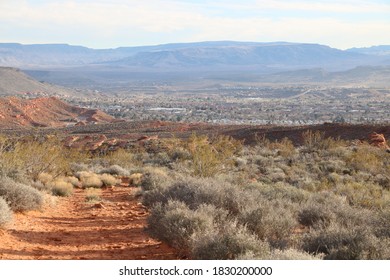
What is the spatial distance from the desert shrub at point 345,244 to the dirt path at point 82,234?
99.4 inches

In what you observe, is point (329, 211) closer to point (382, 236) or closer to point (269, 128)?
point (382, 236)

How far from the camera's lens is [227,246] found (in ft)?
26.2

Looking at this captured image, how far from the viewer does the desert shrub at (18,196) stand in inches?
477

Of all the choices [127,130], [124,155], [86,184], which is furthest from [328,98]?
[86,184]

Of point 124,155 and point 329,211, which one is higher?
point 329,211

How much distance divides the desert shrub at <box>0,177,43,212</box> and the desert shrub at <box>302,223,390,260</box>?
22.7ft

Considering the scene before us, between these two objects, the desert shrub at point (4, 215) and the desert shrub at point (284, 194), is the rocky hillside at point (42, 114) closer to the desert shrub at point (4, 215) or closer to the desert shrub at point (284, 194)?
the desert shrub at point (284, 194)

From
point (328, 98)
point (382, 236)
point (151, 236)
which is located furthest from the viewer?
point (328, 98)

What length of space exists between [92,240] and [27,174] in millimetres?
6950

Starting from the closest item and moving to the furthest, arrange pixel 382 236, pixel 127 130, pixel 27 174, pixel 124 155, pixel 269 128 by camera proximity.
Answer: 1. pixel 382 236
2. pixel 27 174
3. pixel 124 155
4. pixel 269 128
5. pixel 127 130

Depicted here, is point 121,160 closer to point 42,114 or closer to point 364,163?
point 364,163

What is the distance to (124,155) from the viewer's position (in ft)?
100.0

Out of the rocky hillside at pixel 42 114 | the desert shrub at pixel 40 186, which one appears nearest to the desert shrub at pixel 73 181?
the desert shrub at pixel 40 186

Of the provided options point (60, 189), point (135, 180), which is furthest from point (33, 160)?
point (135, 180)
